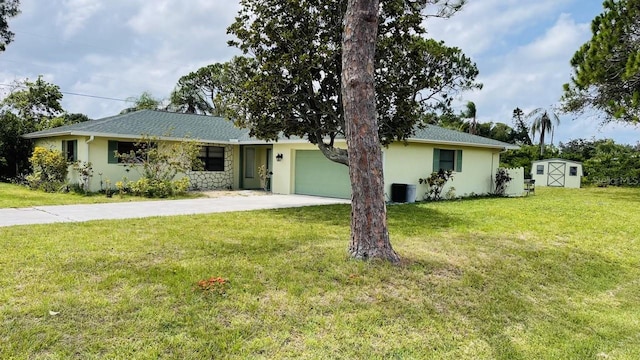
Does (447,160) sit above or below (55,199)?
above

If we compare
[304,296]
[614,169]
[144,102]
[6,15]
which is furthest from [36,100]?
[614,169]

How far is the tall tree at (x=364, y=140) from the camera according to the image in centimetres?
576

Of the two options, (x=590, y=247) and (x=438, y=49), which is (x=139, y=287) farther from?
(x=438, y=49)

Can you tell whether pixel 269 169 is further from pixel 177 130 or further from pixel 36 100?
pixel 36 100

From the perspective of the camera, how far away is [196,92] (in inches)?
1443

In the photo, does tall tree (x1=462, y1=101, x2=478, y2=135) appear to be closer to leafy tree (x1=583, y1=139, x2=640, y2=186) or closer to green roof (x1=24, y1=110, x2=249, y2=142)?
leafy tree (x1=583, y1=139, x2=640, y2=186)

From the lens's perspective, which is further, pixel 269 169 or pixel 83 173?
pixel 269 169

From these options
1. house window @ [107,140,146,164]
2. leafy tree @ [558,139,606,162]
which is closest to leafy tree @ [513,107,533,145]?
leafy tree @ [558,139,606,162]

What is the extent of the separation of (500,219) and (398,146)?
520 centimetres

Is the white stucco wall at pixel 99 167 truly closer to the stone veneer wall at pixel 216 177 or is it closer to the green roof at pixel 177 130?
the green roof at pixel 177 130

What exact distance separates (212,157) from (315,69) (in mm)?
9563

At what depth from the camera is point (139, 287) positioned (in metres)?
4.54

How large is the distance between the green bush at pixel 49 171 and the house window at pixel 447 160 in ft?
A: 47.6

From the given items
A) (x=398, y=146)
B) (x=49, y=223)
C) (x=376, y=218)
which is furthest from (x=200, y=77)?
(x=376, y=218)
